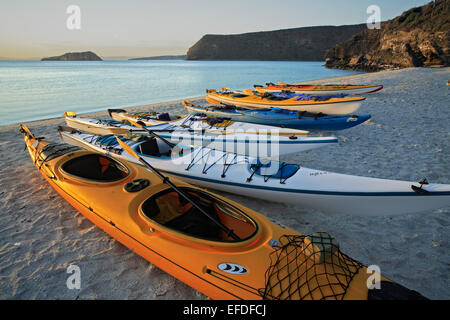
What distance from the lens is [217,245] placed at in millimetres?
2471

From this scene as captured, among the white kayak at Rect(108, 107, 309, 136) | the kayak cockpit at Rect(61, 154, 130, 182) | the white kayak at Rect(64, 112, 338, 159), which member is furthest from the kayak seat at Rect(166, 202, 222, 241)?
the white kayak at Rect(108, 107, 309, 136)

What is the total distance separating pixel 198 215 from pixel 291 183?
1699mm

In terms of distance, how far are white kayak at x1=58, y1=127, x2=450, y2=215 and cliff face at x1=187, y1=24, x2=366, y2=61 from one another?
131m

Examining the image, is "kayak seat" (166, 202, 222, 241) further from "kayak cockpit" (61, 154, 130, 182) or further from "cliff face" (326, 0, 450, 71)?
"cliff face" (326, 0, 450, 71)

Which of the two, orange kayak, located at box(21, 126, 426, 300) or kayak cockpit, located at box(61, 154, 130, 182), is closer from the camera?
orange kayak, located at box(21, 126, 426, 300)

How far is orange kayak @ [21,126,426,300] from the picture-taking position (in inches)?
83.1

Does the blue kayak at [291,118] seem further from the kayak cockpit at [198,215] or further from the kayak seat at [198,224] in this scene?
the kayak seat at [198,224]

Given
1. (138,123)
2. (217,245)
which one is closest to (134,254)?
(217,245)

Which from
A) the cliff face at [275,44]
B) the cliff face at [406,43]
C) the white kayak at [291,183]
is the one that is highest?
the cliff face at [275,44]

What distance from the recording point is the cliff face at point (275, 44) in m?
114

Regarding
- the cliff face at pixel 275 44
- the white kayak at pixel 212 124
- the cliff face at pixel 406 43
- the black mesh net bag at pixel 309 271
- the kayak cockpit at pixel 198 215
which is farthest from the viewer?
the cliff face at pixel 275 44

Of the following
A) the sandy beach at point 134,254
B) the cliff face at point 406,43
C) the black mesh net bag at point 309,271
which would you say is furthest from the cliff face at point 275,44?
the black mesh net bag at point 309,271

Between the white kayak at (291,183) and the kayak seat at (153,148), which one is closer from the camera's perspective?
the white kayak at (291,183)
